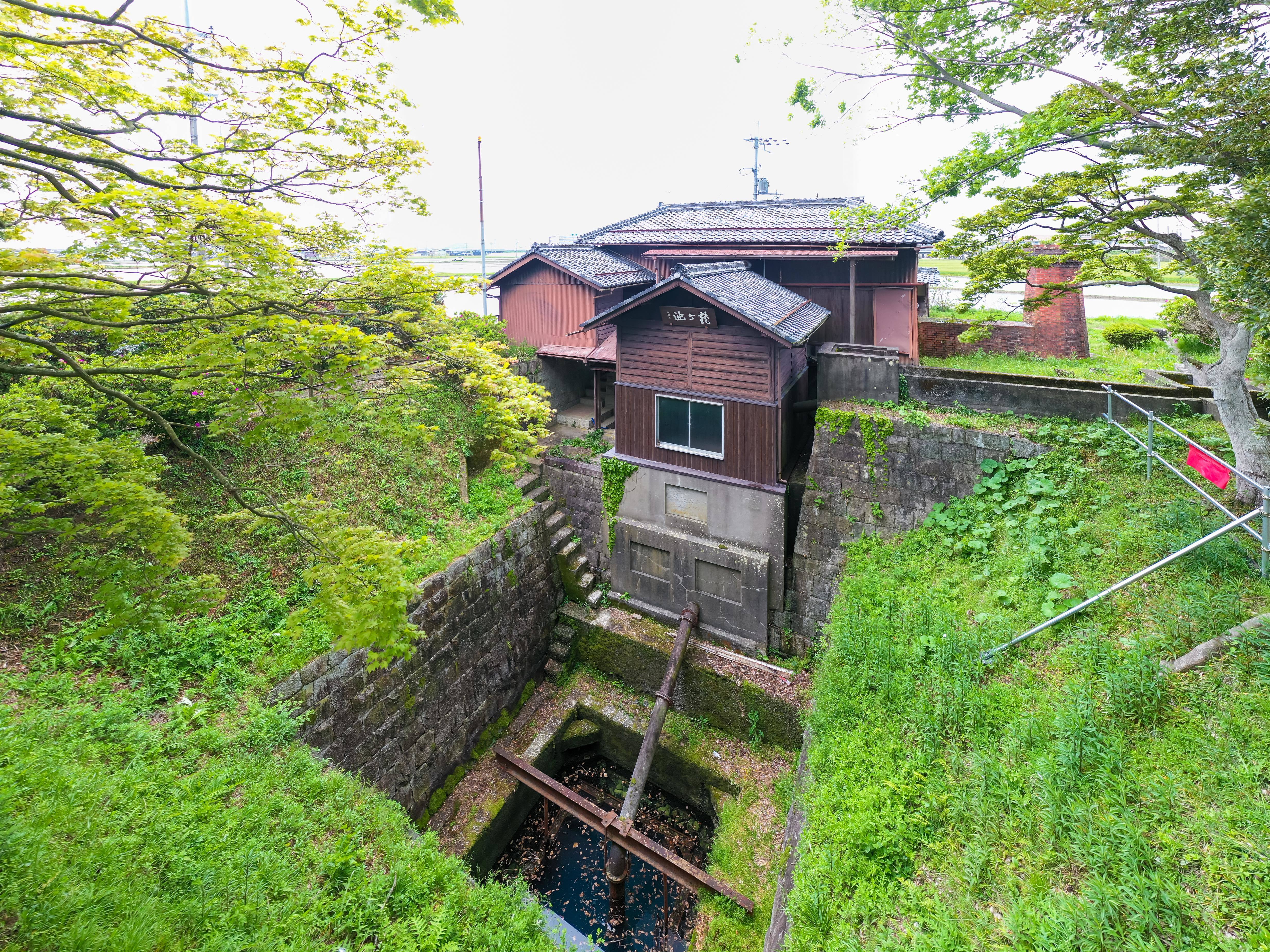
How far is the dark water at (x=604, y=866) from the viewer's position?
10039mm

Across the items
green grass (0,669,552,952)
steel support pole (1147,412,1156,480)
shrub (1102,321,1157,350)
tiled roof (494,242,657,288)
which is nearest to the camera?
green grass (0,669,552,952)

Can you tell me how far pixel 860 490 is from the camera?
469 inches

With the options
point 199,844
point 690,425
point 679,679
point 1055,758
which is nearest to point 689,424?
point 690,425

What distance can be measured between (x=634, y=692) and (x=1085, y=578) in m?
9.57

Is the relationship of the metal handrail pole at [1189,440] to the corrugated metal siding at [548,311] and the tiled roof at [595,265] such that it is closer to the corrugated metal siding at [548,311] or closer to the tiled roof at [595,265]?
the tiled roof at [595,265]

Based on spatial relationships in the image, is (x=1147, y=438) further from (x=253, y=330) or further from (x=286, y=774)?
(x=286, y=774)

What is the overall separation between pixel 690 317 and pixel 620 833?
10346mm

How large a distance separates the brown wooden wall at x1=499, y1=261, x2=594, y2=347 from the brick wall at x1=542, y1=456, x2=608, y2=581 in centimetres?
448

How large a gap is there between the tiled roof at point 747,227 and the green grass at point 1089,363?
359 cm

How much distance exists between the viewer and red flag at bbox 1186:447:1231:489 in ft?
23.1

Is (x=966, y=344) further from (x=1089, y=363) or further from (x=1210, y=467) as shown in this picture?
(x=1210, y=467)

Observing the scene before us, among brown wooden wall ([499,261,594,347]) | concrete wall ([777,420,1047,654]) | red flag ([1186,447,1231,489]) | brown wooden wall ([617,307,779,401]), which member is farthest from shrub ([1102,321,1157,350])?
brown wooden wall ([499,261,594,347])

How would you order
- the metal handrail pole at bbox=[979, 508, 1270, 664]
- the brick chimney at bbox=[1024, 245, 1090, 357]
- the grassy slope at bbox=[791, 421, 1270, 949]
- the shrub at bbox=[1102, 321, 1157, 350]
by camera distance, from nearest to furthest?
the grassy slope at bbox=[791, 421, 1270, 949], the metal handrail pole at bbox=[979, 508, 1270, 664], the brick chimney at bbox=[1024, 245, 1090, 357], the shrub at bbox=[1102, 321, 1157, 350]

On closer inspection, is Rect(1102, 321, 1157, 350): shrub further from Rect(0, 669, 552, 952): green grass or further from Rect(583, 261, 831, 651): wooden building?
Rect(0, 669, 552, 952): green grass
